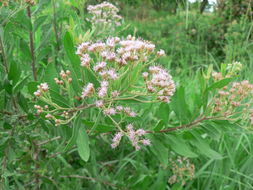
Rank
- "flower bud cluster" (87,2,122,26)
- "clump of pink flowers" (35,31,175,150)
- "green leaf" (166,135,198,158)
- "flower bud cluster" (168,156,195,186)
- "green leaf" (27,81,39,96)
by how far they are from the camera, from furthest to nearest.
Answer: "flower bud cluster" (87,2,122,26), "flower bud cluster" (168,156,195,186), "green leaf" (166,135,198,158), "green leaf" (27,81,39,96), "clump of pink flowers" (35,31,175,150)

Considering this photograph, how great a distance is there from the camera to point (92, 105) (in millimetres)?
1207

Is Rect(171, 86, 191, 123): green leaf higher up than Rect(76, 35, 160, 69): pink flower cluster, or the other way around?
Rect(76, 35, 160, 69): pink flower cluster

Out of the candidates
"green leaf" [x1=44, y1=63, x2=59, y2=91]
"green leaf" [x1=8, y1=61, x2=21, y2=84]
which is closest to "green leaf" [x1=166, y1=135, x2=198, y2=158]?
"green leaf" [x1=44, y1=63, x2=59, y2=91]

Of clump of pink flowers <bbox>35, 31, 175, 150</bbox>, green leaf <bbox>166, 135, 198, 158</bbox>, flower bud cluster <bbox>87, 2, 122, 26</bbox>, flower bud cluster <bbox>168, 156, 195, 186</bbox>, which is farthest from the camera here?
flower bud cluster <bbox>87, 2, 122, 26</bbox>

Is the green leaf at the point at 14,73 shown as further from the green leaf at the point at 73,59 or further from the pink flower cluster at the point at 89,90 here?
the pink flower cluster at the point at 89,90

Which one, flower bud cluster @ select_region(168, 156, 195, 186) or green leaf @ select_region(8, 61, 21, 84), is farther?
flower bud cluster @ select_region(168, 156, 195, 186)

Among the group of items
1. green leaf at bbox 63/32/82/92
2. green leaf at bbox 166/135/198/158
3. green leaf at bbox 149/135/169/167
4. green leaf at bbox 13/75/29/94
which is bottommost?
green leaf at bbox 149/135/169/167

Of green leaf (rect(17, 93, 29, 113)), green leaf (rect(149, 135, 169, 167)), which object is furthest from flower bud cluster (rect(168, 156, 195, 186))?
green leaf (rect(17, 93, 29, 113))

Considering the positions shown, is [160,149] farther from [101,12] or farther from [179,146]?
[101,12]

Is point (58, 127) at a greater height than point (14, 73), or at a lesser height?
lesser

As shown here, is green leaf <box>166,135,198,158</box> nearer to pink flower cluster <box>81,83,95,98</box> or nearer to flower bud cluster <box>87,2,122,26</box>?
pink flower cluster <box>81,83,95,98</box>

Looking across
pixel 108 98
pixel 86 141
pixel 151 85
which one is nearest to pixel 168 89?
pixel 151 85

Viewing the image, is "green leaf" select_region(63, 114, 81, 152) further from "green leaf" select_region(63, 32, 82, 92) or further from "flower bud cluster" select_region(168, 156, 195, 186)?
"flower bud cluster" select_region(168, 156, 195, 186)

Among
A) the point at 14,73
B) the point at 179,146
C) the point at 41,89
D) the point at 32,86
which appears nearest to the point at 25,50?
the point at 14,73
